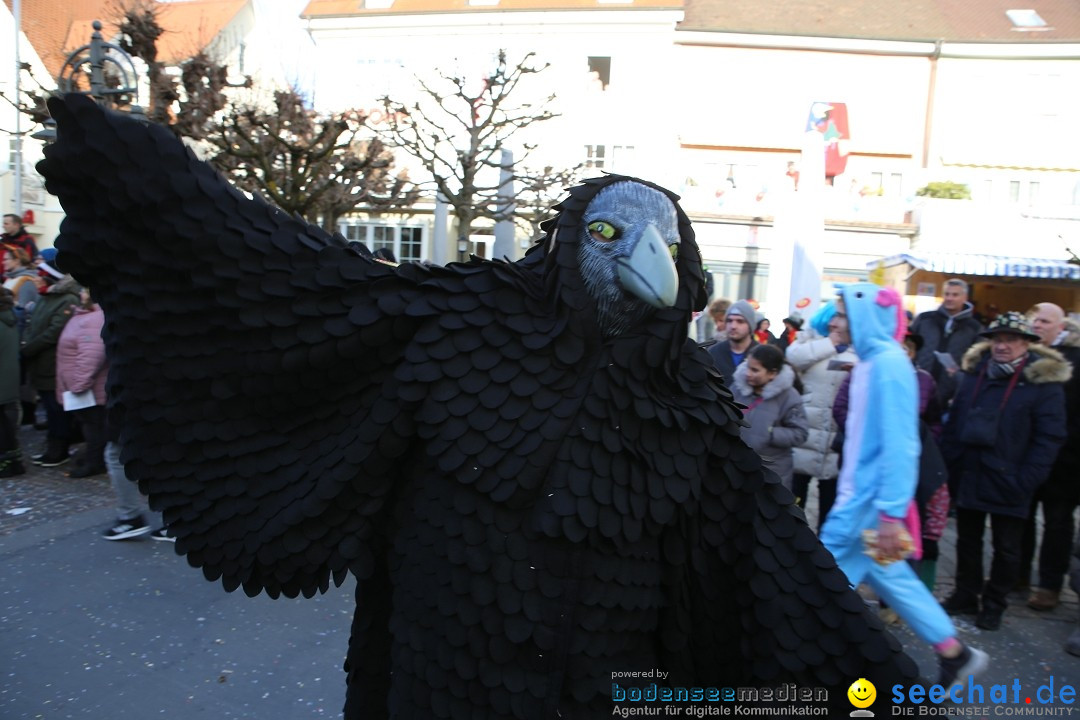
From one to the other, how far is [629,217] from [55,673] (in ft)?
11.5

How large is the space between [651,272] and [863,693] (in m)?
1.02

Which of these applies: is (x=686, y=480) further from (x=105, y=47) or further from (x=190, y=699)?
(x=105, y=47)

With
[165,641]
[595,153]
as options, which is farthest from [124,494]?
[595,153]

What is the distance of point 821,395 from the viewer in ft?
16.3

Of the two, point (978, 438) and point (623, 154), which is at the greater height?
point (623, 154)

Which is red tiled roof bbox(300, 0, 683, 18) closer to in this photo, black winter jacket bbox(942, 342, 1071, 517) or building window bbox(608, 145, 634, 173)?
building window bbox(608, 145, 634, 173)

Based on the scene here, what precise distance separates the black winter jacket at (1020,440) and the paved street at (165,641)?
2.72 ft

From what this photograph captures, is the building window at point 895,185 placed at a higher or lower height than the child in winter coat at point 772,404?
higher

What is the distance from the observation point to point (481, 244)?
79.2ft

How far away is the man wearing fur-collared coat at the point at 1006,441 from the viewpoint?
4262 millimetres

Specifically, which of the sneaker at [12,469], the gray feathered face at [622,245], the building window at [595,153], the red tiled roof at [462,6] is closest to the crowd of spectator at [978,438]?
the gray feathered face at [622,245]

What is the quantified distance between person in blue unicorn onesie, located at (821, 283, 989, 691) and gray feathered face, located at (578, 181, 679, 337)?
208 centimetres

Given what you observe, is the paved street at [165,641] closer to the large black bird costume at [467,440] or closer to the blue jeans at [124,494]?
the blue jeans at [124,494]

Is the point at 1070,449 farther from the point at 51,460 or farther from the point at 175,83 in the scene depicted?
the point at 175,83
